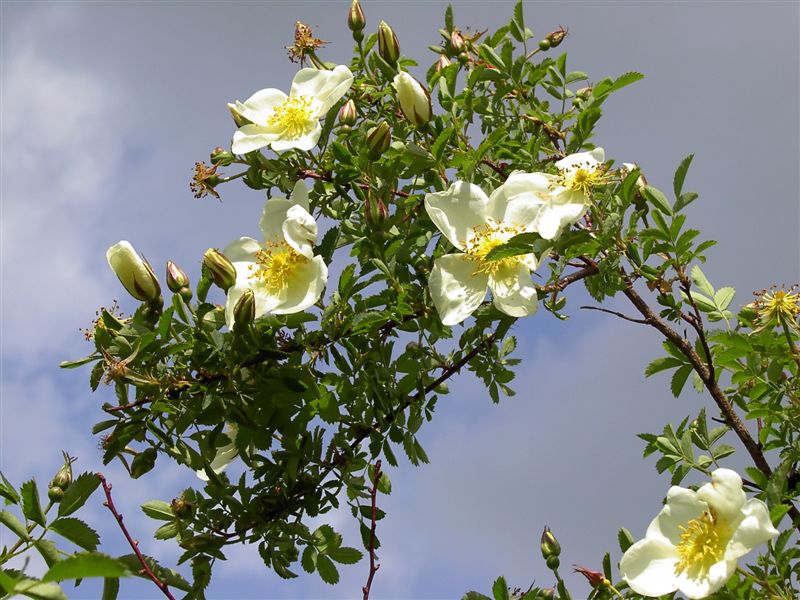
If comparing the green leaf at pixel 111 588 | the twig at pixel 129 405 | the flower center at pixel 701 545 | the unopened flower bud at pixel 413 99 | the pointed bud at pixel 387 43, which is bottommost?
the flower center at pixel 701 545

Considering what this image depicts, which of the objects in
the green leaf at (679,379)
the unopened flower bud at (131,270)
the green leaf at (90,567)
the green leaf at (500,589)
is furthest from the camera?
the green leaf at (679,379)

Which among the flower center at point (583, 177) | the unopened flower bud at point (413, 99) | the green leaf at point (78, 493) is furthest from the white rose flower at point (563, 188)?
the green leaf at point (78, 493)

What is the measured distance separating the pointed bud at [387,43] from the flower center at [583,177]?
574 millimetres

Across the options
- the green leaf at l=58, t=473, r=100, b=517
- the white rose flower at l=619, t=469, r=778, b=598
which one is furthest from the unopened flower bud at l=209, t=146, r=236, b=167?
the white rose flower at l=619, t=469, r=778, b=598

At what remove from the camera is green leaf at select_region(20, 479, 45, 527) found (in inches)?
56.6

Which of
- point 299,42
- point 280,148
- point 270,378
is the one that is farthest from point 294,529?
point 299,42

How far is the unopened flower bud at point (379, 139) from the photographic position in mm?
1871

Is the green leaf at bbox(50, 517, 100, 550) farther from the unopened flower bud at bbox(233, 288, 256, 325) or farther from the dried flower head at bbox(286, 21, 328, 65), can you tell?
the dried flower head at bbox(286, 21, 328, 65)

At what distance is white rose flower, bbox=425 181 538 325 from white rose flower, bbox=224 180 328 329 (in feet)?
0.79

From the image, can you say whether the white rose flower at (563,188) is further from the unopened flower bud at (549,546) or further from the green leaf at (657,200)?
the unopened flower bud at (549,546)

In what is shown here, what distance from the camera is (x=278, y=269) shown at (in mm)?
1774

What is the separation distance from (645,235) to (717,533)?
608 mm

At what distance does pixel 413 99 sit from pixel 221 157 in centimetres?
53

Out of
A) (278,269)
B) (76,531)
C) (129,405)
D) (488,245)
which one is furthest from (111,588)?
(488,245)
